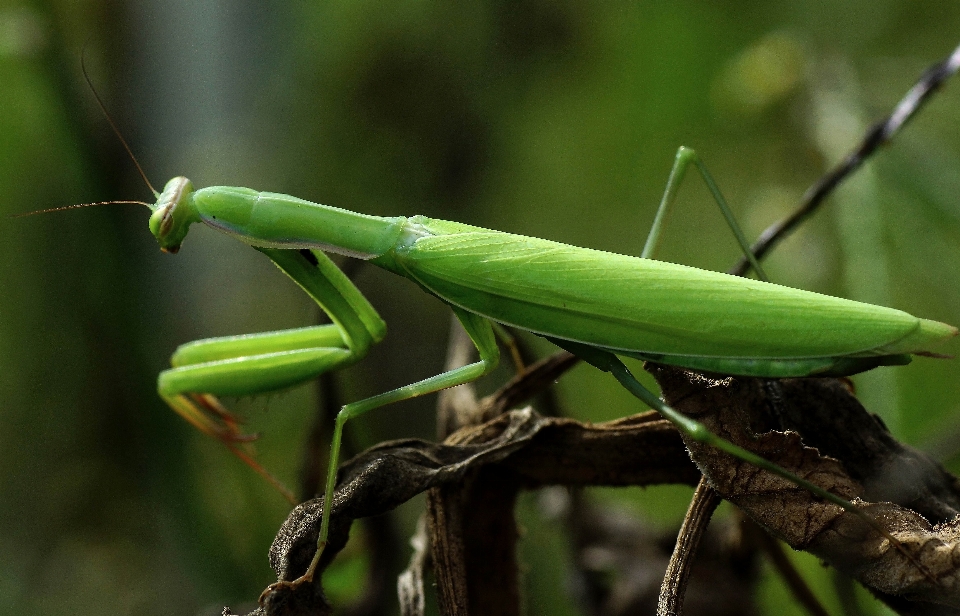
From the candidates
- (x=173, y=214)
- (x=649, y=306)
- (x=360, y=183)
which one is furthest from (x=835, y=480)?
(x=360, y=183)

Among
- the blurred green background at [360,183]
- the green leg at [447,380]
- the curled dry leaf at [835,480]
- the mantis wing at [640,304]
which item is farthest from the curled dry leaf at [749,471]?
the blurred green background at [360,183]

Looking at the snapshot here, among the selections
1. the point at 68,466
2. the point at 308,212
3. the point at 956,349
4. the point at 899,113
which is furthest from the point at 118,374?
the point at 956,349

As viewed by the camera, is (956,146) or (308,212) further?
(956,146)

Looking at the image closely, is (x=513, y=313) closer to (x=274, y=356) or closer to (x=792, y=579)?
(x=274, y=356)

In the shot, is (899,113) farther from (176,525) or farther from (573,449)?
(176,525)

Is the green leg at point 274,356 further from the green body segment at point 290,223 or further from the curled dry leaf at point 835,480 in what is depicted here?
the curled dry leaf at point 835,480
